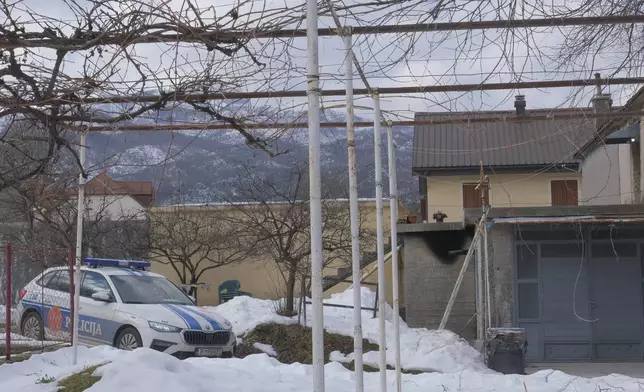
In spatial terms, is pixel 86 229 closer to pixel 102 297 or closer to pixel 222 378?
pixel 102 297

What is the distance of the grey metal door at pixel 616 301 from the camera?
18234mm

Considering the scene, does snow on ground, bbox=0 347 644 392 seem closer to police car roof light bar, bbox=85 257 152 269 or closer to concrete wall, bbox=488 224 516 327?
police car roof light bar, bbox=85 257 152 269

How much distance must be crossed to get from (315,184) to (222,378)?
16.9 feet

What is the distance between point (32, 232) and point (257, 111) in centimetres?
1937

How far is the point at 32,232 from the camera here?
25.0 m

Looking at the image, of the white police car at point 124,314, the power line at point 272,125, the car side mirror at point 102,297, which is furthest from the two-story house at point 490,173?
the power line at point 272,125

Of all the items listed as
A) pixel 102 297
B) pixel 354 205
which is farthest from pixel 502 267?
pixel 354 205

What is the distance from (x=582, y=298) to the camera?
18.5 m

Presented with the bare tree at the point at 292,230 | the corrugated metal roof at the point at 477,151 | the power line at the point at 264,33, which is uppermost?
the corrugated metal roof at the point at 477,151

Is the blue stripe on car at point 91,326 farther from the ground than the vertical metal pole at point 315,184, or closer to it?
closer to it

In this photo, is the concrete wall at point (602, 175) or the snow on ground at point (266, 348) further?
the concrete wall at point (602, 175)

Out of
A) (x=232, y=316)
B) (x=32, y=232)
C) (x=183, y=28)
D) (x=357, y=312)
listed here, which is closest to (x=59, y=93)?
(x=183, y=28)

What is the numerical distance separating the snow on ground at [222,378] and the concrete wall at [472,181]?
62.9 feet

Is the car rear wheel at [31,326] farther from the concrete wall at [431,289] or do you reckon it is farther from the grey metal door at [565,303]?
Answer: the grey metal door at [565,303]
